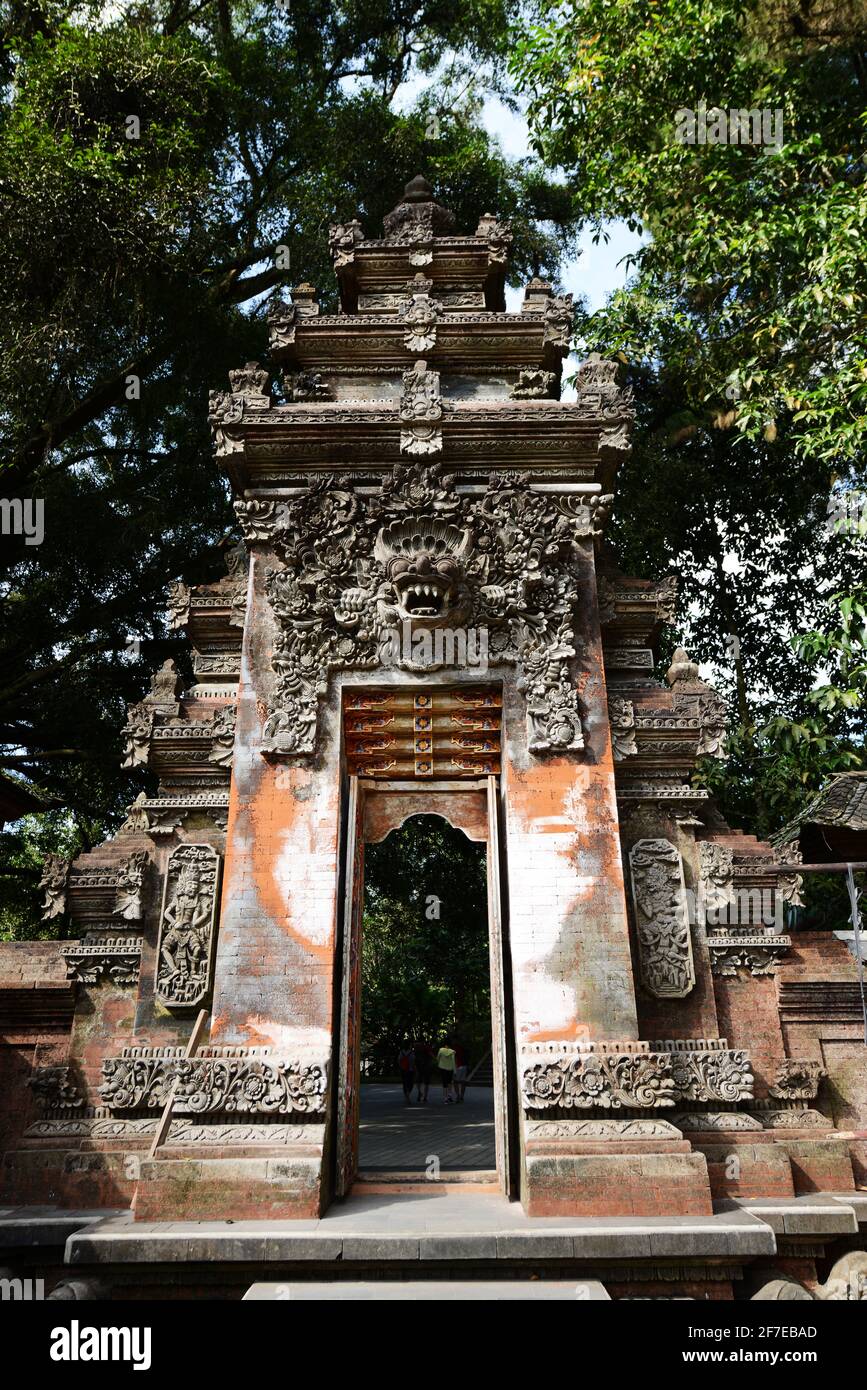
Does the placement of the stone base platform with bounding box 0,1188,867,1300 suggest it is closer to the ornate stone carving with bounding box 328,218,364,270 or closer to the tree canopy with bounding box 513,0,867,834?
the tree canopy with bounding box 513,0,867,834

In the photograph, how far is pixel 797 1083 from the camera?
8.61m

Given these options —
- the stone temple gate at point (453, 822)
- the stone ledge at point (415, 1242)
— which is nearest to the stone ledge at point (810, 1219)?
the stone temple gate at point (453, 822)

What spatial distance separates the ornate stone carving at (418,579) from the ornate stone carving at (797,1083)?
3.76 m

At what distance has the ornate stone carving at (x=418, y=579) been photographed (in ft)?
29.8

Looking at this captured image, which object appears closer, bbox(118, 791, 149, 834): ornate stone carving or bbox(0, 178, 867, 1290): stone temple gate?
bbox(0, 178, 867, 1290): stone temple gate

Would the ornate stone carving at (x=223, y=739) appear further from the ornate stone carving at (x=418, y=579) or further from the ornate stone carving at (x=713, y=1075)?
the ornate stone carving at (x=713, y=1075)

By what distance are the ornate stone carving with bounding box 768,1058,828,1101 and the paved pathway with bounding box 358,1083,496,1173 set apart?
A: 3206mm

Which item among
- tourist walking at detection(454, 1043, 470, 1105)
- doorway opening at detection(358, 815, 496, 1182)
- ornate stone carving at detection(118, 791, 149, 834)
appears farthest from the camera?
tourist walking at detection(454, 1043, 470, 1105)

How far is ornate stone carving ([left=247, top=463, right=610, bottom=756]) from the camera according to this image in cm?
907

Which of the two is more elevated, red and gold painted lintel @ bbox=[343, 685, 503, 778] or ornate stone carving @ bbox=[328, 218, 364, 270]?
ornate stone carving @ bbox=[328, 218, 364, 270]

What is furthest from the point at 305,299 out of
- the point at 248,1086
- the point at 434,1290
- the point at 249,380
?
the point at 434,1290

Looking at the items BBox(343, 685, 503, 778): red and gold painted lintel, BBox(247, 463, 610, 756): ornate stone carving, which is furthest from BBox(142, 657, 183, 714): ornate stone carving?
BBox(343, 685, 503, 778): red and gold painted lintel

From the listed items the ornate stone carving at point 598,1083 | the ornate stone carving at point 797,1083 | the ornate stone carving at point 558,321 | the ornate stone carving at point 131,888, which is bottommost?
the ornate stone carving at point 797,1083
